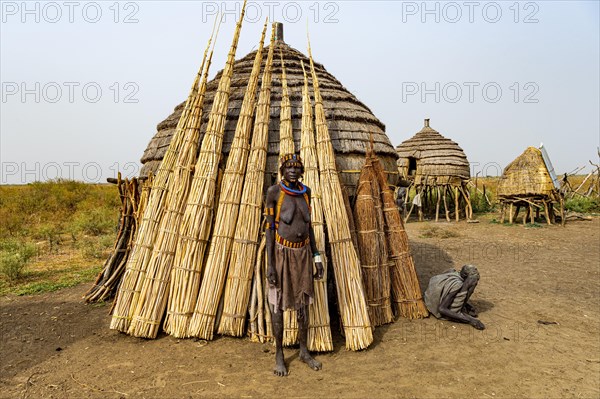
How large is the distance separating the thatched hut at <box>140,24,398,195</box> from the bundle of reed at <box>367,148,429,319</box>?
377mm

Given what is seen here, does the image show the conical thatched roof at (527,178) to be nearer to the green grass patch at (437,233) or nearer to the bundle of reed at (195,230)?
the green grass patch at (437,233)

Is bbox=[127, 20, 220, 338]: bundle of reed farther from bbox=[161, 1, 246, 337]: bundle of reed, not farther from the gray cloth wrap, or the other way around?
the gray cloth wrap

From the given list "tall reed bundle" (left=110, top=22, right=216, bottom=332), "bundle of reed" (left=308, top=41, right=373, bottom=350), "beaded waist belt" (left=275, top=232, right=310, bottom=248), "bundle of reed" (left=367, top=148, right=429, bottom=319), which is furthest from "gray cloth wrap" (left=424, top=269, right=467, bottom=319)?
"tall reed bundle" (left=110, top=22, right=216, bottom=332)

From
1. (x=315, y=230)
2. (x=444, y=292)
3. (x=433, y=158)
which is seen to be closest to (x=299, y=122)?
(x=315, y=230)

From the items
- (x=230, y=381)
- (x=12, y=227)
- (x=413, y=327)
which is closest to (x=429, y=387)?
(x=413, y=327)

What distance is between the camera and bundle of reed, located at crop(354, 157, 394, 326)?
4.23m

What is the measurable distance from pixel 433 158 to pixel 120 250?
13.0m

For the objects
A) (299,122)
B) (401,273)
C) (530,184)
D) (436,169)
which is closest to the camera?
(401,273)

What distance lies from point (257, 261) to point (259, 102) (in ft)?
→ 6.26

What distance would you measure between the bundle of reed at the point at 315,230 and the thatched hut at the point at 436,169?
10.8 m

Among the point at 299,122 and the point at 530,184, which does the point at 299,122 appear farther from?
the point at 530,184

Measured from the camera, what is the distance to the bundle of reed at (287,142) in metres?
3.67

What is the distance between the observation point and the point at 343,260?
151 inches

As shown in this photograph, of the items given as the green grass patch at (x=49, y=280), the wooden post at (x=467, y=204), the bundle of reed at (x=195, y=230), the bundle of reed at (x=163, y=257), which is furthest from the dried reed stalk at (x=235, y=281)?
the wooden post at (x=467, y=204)
